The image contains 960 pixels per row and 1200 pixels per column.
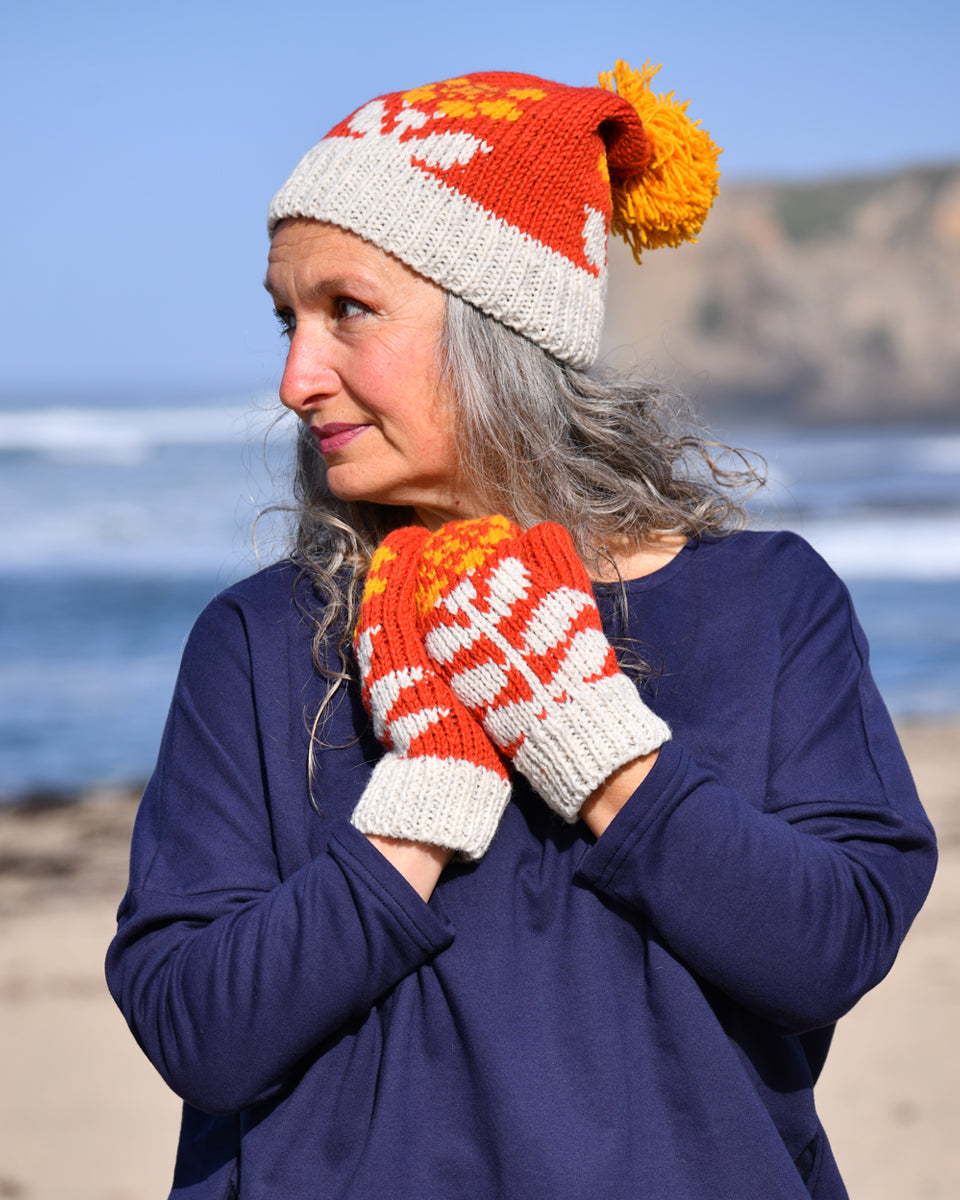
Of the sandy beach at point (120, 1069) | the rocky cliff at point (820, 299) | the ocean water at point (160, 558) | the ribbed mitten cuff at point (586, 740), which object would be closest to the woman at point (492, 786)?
the ribbed mitten cuff at point (586, 740)

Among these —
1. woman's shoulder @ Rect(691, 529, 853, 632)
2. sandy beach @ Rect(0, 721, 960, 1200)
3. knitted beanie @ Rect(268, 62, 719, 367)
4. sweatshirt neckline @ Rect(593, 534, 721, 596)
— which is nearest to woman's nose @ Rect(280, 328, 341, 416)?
knitted beanie @ Rect(268, 62, 719, 367)

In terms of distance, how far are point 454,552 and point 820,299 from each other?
48.4 metres

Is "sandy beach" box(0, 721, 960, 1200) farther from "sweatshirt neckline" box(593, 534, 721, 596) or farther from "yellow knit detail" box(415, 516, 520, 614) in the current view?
"yellow knit detail" box(415, 516, 520, 614)

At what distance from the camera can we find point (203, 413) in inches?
1393

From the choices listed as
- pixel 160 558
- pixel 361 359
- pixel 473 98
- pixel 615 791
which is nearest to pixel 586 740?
pixel 615 791

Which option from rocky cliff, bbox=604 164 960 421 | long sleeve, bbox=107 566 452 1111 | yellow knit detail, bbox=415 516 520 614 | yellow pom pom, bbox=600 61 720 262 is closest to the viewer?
long sleeve, bbox=107 566 452 1111

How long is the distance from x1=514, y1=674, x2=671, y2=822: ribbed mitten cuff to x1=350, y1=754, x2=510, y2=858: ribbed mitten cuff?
0.06 metres

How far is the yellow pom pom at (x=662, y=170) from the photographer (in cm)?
180

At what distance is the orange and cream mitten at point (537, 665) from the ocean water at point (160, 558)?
0.54 meters

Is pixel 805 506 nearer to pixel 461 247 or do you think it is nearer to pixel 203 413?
pixel 461 247

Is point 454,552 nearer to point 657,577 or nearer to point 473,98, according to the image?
point 657,577

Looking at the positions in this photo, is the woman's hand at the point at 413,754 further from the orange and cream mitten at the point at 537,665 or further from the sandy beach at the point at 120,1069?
the sandy beach at the point at 120,1069

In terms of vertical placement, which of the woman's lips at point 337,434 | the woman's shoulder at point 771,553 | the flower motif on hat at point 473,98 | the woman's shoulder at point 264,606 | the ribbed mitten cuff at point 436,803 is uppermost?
the flower motif on hat at point 473,98

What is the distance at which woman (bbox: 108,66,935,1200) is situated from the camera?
133 centimetres
